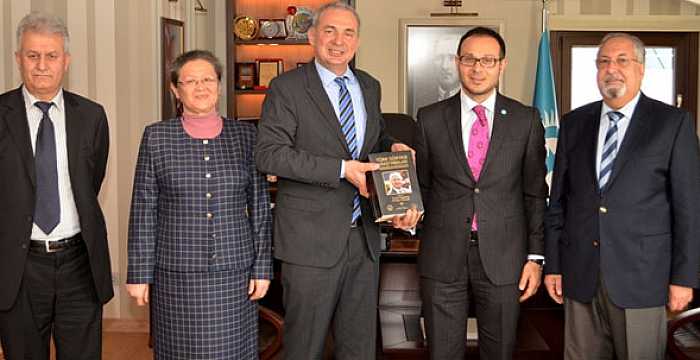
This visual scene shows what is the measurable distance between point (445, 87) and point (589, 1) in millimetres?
1432

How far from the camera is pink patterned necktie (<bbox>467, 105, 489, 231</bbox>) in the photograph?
2.70 m

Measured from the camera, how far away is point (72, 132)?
2.79 meters

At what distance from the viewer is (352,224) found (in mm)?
2662

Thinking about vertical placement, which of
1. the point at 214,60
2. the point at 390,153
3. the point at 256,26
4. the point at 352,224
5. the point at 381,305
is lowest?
the point at 381,305

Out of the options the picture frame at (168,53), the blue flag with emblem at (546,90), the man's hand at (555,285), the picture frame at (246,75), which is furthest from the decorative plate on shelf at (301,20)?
the man's hand at (555,285)

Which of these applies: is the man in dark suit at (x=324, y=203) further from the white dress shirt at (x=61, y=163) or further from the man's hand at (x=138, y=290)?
the white dress shirt at (x=61, y=163)

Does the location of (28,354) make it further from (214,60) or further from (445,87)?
(445,87)

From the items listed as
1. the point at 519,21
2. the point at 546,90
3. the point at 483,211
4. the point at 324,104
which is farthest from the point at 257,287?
the point at 519,21

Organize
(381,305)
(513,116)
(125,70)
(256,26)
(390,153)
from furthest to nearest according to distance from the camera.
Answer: (256,26) < (125,70) < (381,305) < (513,116) < (390,153)

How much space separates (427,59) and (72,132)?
14.3ft

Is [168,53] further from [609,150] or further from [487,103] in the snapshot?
[609,150]

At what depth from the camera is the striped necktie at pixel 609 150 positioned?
260cm

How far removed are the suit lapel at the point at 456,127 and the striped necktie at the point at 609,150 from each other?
43 centimetres

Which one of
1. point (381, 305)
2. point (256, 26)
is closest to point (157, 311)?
point (381, 305)
